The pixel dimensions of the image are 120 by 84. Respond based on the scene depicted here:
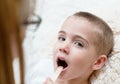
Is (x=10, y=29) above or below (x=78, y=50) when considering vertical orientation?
above

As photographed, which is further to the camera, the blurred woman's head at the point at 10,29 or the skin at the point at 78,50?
the skin at the point at 78,50

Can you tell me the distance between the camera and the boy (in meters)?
1.03

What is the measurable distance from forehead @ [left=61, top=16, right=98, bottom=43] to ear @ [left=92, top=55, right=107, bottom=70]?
76 mm

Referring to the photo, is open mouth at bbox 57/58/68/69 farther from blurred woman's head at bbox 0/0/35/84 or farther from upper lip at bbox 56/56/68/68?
blurred woman's head at bbox 0/0/35/84

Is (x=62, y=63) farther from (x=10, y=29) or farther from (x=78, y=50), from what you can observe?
(x=10, y=29)

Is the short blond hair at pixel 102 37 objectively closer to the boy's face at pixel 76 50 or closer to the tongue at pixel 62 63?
the boy's face at pixel 76 50

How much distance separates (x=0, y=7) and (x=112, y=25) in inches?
33.5

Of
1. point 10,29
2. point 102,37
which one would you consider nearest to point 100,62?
point 102,37

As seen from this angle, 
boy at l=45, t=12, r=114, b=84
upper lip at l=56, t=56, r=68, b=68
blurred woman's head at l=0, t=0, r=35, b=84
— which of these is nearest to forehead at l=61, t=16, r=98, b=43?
boy at l=45, t=12, r=114, b=84

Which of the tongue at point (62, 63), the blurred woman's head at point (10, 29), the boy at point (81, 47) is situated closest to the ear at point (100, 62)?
the boy at point (81, 47)

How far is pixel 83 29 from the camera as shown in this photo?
1039 mm

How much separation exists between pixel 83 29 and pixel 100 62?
0.14 meters

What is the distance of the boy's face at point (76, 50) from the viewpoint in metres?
1.02

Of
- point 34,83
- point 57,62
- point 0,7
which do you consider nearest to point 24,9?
point 0,7
